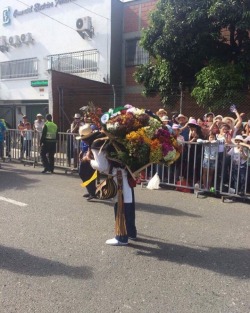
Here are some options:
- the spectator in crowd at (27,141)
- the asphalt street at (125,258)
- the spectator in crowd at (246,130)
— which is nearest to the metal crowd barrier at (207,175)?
the asphalt street at (125,258)

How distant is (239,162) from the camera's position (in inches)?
273

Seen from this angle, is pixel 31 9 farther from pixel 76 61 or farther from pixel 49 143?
pixel 49 143

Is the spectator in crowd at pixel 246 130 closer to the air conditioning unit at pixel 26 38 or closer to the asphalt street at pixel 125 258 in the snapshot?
the asphalt street at pixel 125 258

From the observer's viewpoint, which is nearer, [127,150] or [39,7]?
[127,150]

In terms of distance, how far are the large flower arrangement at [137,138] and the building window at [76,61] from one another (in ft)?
51.1

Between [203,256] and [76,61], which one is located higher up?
[76,61]

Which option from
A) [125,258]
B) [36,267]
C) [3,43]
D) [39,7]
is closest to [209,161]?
[125,258]

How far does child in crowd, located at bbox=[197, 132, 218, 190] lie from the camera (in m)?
7.23

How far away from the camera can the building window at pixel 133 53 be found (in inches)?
723

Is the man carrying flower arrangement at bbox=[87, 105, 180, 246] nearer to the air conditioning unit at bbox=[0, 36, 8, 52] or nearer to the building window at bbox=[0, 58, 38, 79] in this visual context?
the building window at bbox=[0, 58, 38, 79]

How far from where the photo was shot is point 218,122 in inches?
314

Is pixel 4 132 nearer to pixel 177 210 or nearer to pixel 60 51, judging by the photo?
pixel 177 210

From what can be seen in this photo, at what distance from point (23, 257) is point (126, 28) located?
16813 mm

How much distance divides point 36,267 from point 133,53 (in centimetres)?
1642
